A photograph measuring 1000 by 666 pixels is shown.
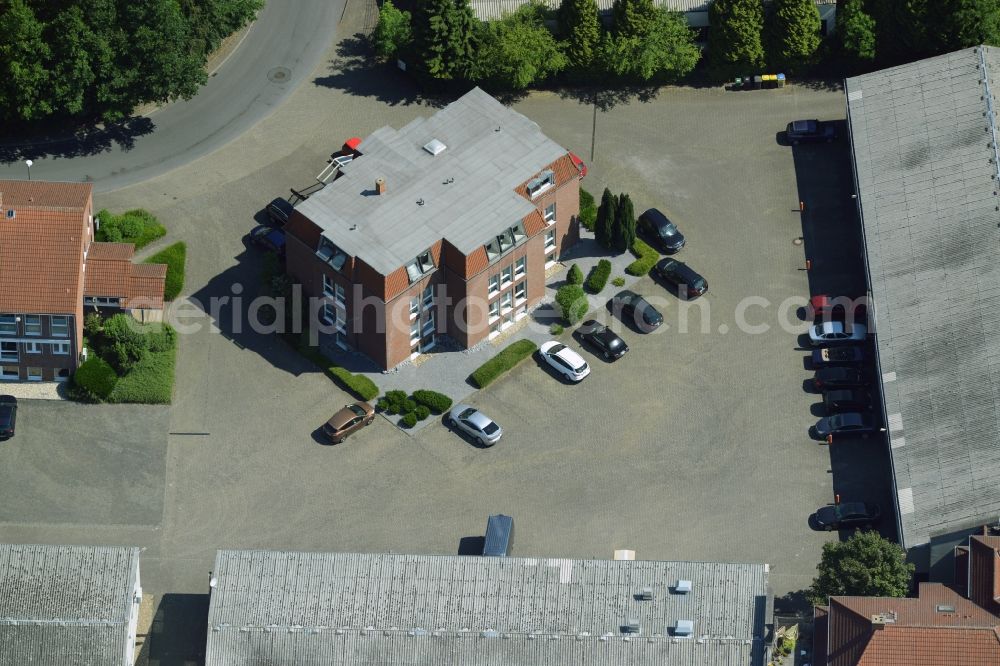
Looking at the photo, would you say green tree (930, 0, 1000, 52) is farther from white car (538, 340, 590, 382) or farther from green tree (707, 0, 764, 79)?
white car (538, 340, 590, 382)

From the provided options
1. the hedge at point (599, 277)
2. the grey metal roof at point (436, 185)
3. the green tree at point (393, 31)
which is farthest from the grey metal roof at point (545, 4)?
the hedge at point (599, 277)

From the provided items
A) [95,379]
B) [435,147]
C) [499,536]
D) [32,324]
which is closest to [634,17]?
[435,147]

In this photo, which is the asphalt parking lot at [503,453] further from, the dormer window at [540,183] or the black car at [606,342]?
the dormer window at [540,183]

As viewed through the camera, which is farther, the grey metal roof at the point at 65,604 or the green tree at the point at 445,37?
the green tree at the point at 445,37

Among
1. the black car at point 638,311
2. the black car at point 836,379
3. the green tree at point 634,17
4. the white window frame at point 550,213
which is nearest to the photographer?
the black car at point 836,379

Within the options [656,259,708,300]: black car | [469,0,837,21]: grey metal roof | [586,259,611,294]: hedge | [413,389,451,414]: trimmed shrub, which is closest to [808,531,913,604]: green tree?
[656,259,708,300]: black car

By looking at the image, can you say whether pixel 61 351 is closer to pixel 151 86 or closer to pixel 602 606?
pixel 151 86

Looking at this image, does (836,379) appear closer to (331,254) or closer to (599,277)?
(599,277)
